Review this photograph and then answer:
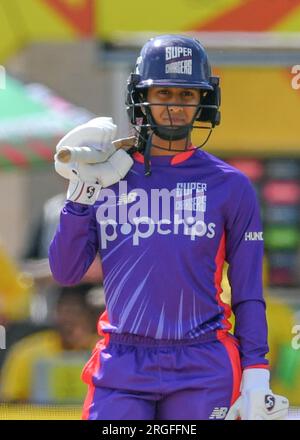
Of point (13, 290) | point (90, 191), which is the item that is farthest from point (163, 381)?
point (13, 290)

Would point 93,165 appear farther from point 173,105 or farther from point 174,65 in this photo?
point 174,65

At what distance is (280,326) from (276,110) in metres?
2.22

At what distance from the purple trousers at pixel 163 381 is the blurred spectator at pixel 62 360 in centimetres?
334

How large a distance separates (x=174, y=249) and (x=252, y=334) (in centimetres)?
37

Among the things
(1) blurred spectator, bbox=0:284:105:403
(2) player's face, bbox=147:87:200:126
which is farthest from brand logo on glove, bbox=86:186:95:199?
(1) blurred spectator, bbox=0:284:105:403

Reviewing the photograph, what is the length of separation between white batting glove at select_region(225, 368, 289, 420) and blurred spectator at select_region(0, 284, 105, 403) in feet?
11.1

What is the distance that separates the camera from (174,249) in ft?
14.6

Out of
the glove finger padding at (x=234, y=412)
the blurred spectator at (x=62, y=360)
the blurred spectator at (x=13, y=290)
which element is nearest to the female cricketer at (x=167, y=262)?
the glove finger padding at (x=234, y=412)

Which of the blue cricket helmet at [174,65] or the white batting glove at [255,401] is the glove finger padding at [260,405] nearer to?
the white batting glove at [255,401]

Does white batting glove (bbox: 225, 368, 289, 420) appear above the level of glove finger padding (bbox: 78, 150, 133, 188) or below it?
below

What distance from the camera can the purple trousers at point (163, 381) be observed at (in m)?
4.39

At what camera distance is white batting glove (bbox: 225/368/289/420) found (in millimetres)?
4418

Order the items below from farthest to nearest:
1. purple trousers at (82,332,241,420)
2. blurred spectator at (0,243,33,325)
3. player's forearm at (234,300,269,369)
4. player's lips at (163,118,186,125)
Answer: blurred spectator at (0,243,33,325) → player's lips at (163,118,186,125) → player's forearm at (234,300,269,369) → purple trousers at (82,332,241,420)

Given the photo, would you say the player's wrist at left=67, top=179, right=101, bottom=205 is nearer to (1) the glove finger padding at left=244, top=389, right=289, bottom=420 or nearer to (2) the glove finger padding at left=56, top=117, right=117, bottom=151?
(2) the glove finger padding at left=56, top=117, right=117, bottom=151
